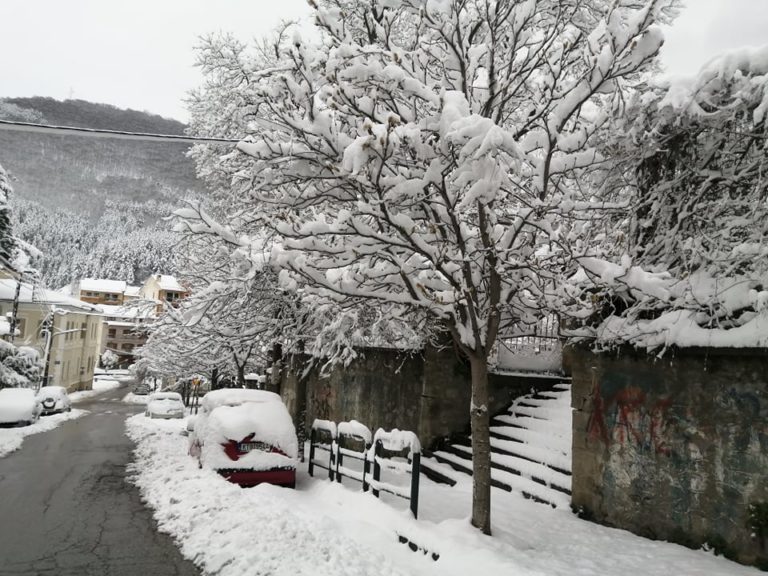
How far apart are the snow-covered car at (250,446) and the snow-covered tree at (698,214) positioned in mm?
5066

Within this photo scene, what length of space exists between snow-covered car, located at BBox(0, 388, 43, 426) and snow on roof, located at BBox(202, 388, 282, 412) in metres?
15.7

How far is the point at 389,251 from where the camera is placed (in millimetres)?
5699

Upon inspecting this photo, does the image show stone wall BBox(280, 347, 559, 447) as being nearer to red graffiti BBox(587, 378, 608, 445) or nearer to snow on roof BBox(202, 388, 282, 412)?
snow on roof BBox(202, 388, 282, 412)

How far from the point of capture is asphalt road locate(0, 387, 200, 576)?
549 cm

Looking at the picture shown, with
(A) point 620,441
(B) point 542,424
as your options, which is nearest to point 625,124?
(A) point 620,441

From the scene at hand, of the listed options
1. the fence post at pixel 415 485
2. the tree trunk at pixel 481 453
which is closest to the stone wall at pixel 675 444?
the tree trunk at pixel 481 453

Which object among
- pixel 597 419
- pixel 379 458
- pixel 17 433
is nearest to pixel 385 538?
pixel 379 458

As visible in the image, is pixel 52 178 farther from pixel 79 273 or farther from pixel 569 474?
pixel 79 273

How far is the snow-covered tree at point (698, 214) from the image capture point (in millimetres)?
5305

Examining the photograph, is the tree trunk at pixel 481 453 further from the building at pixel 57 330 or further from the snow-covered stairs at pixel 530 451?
the building at pixel 57 330

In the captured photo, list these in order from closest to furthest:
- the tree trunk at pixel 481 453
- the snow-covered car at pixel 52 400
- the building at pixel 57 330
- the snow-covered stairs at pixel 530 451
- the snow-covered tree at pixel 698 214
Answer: the snow-covered tree at pixel 698 214 → the tree trunk at pixel 481 453 → the snow-covered stairs at pixel 530 451 → the snow-covered car at pixel 52 400 → the building at pixel 57 330

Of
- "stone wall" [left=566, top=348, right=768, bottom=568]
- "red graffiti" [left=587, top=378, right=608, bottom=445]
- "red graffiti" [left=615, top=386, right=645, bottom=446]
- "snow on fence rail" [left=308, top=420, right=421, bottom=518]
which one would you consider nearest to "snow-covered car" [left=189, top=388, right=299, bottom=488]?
"snow on fence rail" [left=308, top=420, right=421, bottom=518]

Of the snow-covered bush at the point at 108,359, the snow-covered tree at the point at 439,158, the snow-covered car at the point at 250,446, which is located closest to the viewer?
the snow-covered tree at the point at 439,158

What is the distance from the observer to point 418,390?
10867 millimetres
